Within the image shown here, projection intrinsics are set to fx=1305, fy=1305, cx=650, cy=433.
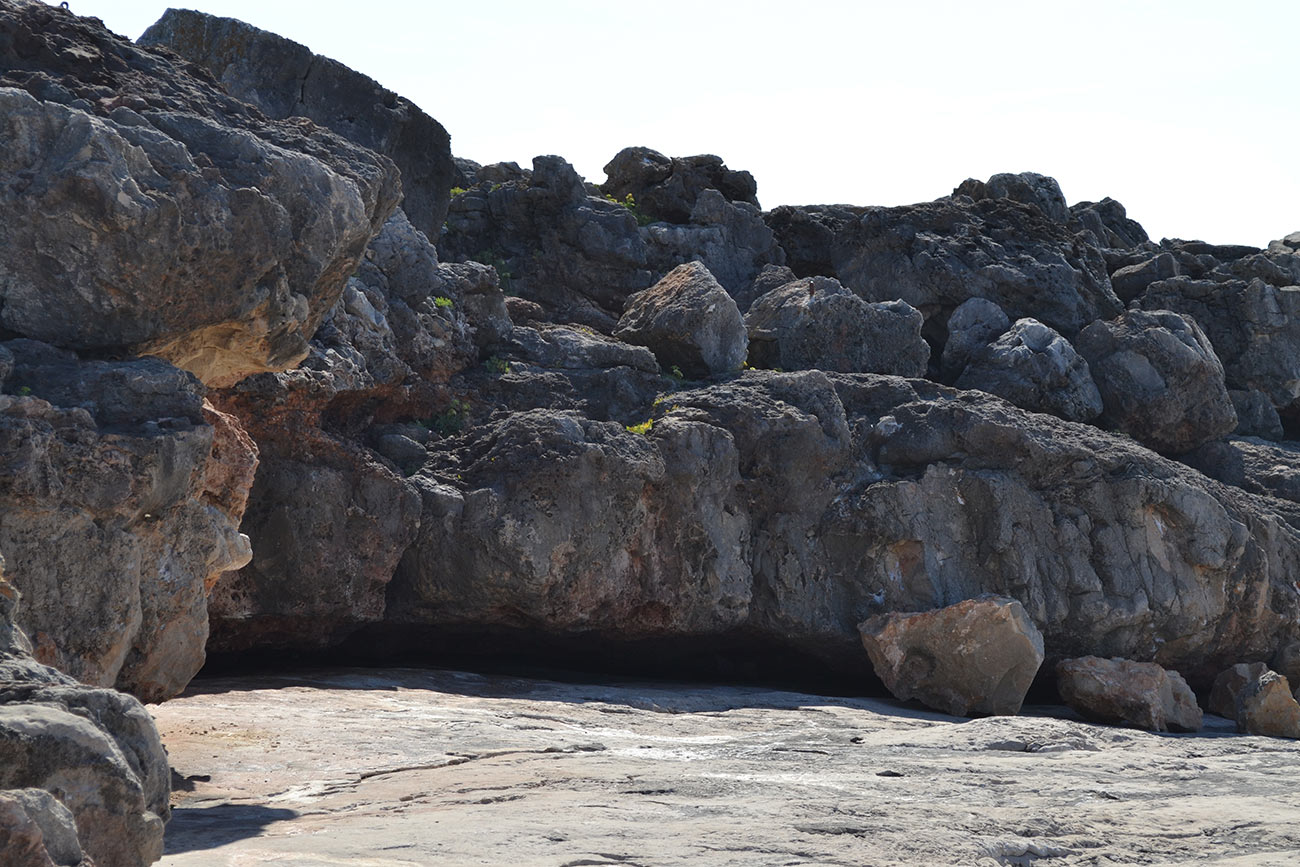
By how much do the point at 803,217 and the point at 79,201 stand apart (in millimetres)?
14570

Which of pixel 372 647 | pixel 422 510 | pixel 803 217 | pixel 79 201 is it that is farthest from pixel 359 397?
pixel 803 217

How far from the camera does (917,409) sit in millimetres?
14953

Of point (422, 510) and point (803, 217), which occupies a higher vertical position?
point (803, 217)

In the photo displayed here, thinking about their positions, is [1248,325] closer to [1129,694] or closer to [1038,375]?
[1038,375]

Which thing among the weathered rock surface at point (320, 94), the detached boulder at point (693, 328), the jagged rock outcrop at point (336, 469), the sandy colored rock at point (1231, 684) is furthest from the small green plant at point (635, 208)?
the sandy colored rock at point (1231, 684)

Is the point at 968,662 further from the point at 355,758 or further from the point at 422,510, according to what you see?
the point at 355,758

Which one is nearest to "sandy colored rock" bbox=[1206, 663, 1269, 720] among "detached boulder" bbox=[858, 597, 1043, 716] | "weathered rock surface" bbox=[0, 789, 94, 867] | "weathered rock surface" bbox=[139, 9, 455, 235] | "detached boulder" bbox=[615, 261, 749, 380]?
"detached boulder" bbox=[858, 597, 1043, 716]

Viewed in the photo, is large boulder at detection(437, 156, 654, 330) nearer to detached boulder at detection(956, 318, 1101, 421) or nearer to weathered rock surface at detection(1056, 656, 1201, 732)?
detached boulder at detection(956, 318, 1101, 421)

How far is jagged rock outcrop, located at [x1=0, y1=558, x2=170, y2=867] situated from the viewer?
12.1 ft

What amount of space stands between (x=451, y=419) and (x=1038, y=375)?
8.16m

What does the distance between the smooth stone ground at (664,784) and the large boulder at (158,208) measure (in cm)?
265

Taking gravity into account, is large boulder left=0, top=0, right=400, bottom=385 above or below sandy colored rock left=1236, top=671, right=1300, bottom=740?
above

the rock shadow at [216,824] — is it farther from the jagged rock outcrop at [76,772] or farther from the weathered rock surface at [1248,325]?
the weathered rock surface at [1248,325]

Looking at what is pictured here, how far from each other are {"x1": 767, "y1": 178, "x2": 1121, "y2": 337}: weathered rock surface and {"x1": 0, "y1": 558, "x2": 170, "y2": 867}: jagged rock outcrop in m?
A: 15.9
